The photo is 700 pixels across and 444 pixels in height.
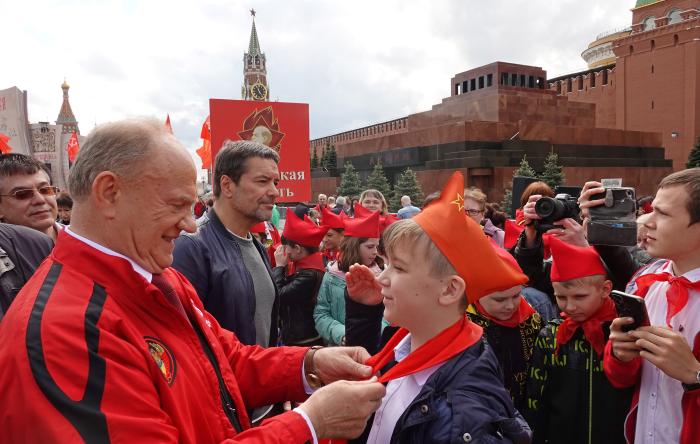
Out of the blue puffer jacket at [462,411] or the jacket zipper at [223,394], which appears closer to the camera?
the blue puffer jacket at [462,411]

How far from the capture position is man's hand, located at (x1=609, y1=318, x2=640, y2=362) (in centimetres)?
201

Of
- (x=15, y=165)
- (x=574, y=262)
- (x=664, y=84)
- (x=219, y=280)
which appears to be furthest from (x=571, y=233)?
(x=664, y=84)

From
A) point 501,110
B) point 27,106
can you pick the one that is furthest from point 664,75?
point 27,106

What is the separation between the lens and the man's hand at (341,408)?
1.53 metres

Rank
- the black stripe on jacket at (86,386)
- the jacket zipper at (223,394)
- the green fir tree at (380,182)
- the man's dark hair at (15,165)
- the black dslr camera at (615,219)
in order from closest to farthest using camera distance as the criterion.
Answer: the black stripe on jacket at (86,386) < the jacket zipper at (223,394) < the black dslr camera at (615,219) < the man's dark hair at (15,165) < the green fir tree at (380,182)

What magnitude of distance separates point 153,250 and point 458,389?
1111 millimetres

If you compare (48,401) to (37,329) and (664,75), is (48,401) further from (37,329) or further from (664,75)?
(664,75)

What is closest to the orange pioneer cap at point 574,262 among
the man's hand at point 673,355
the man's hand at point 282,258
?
the man's hand at point 673,355

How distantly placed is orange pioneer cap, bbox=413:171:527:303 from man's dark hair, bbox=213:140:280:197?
1622 mm

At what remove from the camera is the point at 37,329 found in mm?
1231

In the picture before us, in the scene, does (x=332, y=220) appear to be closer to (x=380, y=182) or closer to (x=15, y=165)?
(x=15, y=165)

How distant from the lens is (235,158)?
316 centimetres

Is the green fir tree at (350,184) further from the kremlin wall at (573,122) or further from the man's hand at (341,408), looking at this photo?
the man's hand at (341,408)

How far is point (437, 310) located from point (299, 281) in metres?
2.77
